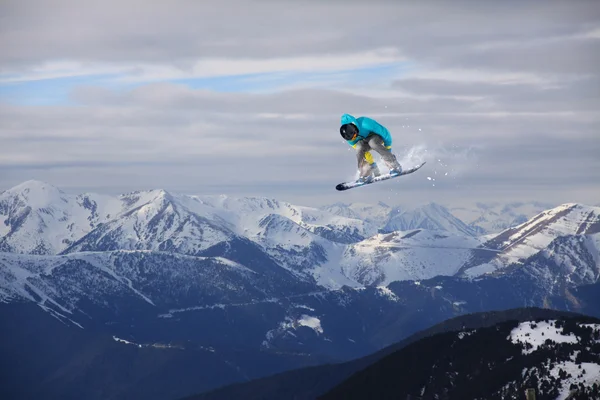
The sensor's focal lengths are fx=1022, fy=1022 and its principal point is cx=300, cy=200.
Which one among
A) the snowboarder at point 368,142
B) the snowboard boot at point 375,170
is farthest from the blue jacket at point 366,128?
the snowboard boot at point 375,170

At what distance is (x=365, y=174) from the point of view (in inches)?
3538

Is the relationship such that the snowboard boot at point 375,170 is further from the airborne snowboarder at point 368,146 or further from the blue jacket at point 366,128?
the blue jacket at point 366,128

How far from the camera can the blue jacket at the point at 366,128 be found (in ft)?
263

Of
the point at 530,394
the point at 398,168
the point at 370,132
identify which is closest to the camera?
the point at 530,394

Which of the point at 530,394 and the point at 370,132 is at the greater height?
the point at 370,132

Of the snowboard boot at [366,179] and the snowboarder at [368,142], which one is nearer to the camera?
the snowboarder at [368,142]

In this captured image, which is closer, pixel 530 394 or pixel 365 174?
pixel 530 394

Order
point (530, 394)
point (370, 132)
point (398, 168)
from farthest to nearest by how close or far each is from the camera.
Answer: point (398, 168) < point (370, 132) < point (530, 394)

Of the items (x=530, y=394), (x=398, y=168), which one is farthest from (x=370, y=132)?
(x=530, y=394)

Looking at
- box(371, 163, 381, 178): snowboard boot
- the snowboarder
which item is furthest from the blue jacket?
box(371, 163, 381, 178): snowboard boot

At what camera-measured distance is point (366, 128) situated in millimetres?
81812

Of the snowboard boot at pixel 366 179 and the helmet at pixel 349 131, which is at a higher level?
the helmet at pixel 349 131

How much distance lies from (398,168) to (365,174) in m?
3.34

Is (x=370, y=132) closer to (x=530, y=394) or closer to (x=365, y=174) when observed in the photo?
(x=365, y=174)
